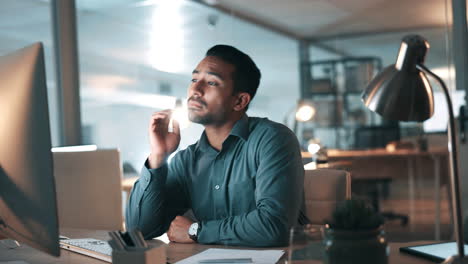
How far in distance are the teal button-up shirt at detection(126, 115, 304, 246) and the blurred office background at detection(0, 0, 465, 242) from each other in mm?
2240

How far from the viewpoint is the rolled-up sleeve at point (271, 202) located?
1576mm

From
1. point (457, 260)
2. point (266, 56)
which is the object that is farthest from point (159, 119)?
point (266, 56)

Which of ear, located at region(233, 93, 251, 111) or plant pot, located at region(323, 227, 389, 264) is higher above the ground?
ear, located at region(233, 93, 251, 111)

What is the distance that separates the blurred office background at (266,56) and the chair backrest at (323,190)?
2331 mm

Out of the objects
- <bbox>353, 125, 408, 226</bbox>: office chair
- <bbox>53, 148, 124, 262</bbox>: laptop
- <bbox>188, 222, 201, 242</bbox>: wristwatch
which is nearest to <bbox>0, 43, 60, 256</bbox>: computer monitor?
<bbox>188, 222, 201, 242</bbox>: wristwatch

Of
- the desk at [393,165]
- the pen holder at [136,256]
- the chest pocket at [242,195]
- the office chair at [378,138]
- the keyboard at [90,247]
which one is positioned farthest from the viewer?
the office chair at [378,138]

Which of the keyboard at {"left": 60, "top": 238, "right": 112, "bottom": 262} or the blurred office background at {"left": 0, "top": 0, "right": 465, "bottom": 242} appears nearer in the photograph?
the keyboard at {"left": 60, "top": 238, "right": 112, "bottom": 262}

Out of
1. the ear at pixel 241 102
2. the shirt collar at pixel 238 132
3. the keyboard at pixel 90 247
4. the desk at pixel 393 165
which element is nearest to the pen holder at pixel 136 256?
the keyboard at pixel 90 247

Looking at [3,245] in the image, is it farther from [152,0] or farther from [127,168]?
[152,0]

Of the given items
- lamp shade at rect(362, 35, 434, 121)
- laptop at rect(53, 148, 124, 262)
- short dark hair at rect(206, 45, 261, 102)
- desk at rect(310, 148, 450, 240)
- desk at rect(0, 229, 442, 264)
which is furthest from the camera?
desk at rect(310, 148, 450, 240)

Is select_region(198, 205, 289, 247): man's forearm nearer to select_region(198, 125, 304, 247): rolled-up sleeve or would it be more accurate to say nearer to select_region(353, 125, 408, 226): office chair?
select_region(198, 125, 304, 247): rolled-up sleeve

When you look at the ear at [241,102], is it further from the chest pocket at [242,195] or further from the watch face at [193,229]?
the watch face at [193,229]

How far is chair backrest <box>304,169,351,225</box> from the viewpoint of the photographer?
6.16 feet

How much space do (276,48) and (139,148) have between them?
1.81 meters
